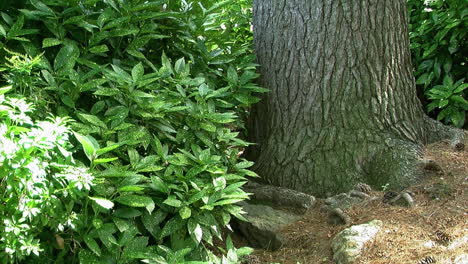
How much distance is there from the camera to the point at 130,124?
3547 millimetres

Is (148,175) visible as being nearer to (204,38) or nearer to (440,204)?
(204,38)

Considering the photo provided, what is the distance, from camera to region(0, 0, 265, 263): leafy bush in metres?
3.30

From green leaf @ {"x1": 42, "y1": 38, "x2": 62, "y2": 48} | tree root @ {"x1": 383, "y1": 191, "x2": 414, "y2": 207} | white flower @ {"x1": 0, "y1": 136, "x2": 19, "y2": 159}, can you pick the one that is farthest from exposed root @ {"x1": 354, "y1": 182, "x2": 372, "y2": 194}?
white flower @ {"x1": 0, "y1": 136, "x2": 19, "y2": 159}

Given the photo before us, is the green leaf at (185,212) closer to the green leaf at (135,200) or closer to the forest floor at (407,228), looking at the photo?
the green leaf at (135,200)

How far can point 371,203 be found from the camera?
14.3ft

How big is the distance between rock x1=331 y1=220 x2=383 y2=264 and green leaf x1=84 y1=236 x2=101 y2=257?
155 centimetres

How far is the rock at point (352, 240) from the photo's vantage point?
369 centimetres

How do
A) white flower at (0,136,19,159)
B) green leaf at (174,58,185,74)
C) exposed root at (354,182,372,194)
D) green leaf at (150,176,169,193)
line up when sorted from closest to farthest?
white flower at (0,136,19,159) < green leaf at (150,176,169,193) < green leaf at (174,58,185,74) < exposed root at (354,182,372,194)

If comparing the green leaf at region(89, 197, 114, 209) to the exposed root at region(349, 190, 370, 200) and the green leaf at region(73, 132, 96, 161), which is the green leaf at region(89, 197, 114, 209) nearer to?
the green leaf at region(73, 132, 96, 161)

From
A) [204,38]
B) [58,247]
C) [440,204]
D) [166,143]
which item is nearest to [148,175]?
[166,143]

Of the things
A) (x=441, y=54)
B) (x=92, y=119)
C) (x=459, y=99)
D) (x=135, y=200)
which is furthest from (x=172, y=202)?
(x=441, y=54)

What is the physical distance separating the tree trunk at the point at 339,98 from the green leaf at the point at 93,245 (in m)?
1.97

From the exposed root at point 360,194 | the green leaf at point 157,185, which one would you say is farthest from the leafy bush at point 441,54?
the green leaf at point 157,185

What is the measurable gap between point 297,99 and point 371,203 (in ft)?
3.46
